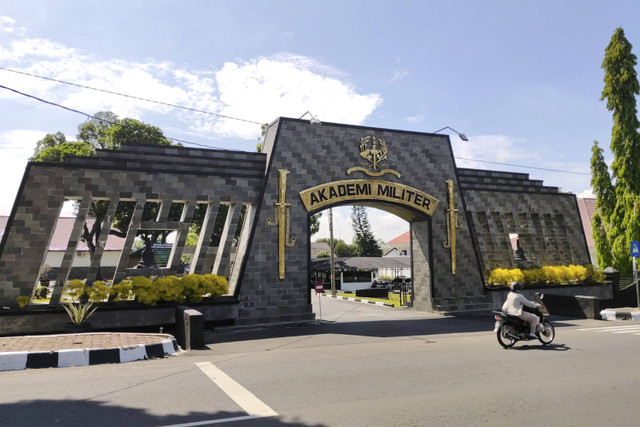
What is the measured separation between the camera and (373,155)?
52.6ft

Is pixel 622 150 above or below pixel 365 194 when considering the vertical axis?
above

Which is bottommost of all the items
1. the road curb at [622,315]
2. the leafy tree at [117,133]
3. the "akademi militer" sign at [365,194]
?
the road curb at [622,315]

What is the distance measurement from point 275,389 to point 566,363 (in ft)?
17.0

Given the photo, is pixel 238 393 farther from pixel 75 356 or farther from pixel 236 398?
pixel 75 356

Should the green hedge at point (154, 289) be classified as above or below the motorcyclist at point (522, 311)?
above

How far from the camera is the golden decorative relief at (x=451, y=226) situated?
16.8 metres

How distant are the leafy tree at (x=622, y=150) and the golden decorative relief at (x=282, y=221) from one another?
1662cm

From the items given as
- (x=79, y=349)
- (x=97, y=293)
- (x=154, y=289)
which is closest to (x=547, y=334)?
(x=79, y=349)

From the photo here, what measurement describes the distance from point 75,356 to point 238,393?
380cm

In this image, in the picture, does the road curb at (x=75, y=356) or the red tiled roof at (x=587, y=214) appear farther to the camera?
the red tiled roof at (x=587, y=214)

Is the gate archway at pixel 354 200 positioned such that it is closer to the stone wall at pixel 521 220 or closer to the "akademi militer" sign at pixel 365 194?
the "akademi militer" sign at pixel 365 194

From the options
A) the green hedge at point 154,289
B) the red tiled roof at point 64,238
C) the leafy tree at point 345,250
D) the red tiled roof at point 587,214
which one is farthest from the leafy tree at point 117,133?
the leafy tree at point 345,250

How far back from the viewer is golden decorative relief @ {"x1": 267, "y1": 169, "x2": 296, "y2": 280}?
563 inches

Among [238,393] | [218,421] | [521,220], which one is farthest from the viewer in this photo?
[521,220]
